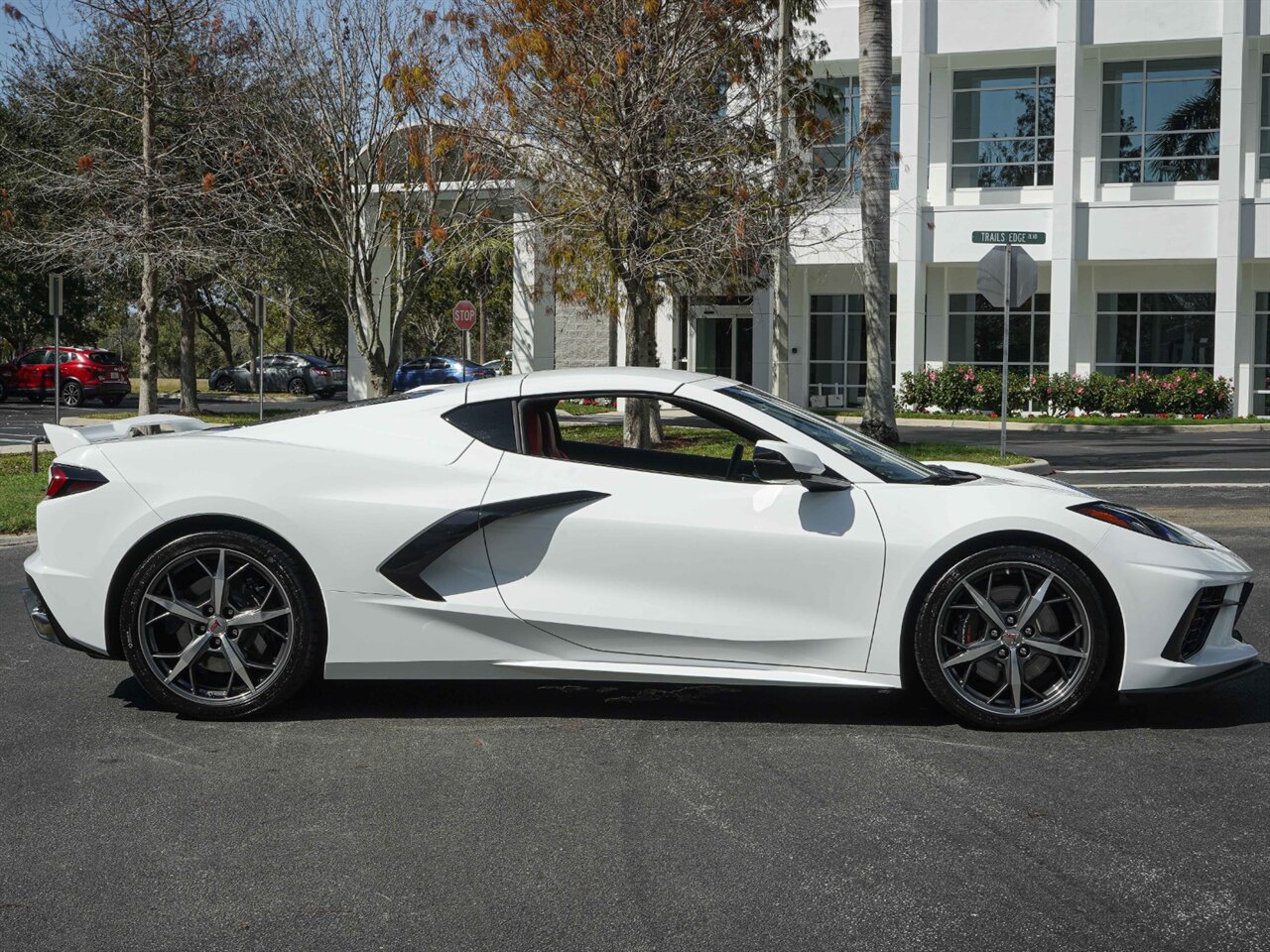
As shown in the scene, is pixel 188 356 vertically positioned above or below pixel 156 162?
below

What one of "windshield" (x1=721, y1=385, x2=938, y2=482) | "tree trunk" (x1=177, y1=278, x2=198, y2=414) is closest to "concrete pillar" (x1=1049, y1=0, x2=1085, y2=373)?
"tree trunk" (x1=177, y1=278, x2=198, y2=414)

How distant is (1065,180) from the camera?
107ft

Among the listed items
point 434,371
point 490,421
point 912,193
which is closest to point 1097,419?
point 912,193

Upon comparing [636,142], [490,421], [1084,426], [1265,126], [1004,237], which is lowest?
[1084,426]

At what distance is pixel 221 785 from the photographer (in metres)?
4.81

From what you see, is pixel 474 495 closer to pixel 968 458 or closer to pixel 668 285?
pixel 968 458

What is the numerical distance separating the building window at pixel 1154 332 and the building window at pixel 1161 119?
287cm

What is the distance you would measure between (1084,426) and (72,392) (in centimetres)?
2647

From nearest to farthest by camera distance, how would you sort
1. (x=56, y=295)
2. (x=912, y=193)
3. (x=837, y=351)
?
1. (x=56, y=295)
2. (x=912, y=193)
3. (x=837, y=351)

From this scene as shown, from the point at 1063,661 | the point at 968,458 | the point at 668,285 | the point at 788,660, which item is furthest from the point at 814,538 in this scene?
the point at 668,285

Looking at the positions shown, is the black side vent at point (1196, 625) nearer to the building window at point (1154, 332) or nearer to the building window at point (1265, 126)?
the building window at point (1154, 332)

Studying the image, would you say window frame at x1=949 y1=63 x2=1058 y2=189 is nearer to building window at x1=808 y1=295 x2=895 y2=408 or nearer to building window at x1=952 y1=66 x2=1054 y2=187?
building window at x1=952 y1=66 x2=1054 y2=187

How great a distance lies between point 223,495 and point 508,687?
1.60 meters

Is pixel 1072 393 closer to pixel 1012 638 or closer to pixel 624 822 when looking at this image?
pixel 1012 638
